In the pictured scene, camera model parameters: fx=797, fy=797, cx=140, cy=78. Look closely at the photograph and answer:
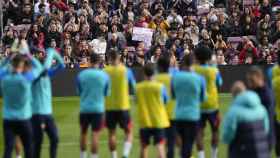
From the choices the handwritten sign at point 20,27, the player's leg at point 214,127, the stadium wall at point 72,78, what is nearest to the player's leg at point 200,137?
the player's leg at point 214,127

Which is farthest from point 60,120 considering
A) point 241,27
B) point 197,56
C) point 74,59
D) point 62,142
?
point 241,27

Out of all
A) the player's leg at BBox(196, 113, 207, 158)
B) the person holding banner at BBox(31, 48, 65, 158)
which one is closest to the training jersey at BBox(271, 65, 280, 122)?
the player's leg at BBox(196, 113, 207, 158)

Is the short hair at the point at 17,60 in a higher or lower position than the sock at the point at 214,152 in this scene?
higher

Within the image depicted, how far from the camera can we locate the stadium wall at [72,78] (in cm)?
2566

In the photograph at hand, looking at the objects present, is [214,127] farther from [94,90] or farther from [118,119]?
[94,90]

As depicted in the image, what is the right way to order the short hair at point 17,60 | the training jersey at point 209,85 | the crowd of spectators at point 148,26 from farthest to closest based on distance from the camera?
the crowd of spectators at point 148,26 → the training jersey at point 209,85 → the short hair at point 17,60

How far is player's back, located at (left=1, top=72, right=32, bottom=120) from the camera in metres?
13.9

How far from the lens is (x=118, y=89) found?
15.7m

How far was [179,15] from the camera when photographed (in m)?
30.3

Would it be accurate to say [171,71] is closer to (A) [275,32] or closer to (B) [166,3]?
Answer: (A) [275,32]

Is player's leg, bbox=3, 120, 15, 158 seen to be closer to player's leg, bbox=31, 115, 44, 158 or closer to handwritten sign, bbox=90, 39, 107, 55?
player's leg, bbox=31, 115, 44, 158

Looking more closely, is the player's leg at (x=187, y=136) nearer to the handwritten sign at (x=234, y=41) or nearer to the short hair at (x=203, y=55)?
the short hair at (x=203, y=55)

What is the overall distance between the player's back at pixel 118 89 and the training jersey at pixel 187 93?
145 cm

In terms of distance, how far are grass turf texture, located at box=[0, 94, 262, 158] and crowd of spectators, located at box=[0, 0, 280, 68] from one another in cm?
184
